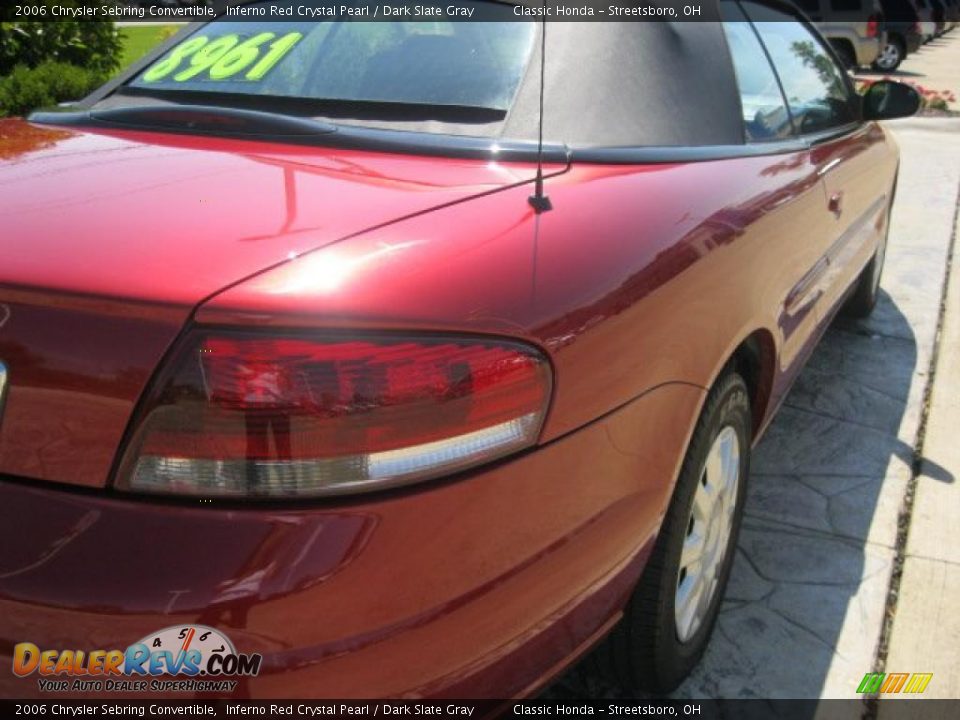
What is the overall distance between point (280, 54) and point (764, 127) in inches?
51.5

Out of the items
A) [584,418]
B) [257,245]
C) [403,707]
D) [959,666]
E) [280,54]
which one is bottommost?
[959,666]

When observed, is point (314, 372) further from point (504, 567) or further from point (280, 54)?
point (280, 54)

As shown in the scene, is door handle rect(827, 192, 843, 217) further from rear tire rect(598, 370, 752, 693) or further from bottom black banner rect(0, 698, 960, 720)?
bottom black banner rect(0, 698, 960, 720)

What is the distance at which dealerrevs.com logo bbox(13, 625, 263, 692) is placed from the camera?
1280 millimetres

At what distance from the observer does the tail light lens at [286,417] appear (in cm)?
132

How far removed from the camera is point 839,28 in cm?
1852

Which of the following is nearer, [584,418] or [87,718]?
[87,718]

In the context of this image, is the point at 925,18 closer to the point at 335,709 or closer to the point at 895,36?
the point at 895,36

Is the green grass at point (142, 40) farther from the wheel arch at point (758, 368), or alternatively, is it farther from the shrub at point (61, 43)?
the wheel arch at point (758, 368)

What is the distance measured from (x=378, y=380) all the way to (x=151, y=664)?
0.47 metres

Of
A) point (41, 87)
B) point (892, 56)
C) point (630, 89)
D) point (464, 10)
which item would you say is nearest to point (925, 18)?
point (892, 56)

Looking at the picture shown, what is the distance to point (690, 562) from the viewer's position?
220 cm

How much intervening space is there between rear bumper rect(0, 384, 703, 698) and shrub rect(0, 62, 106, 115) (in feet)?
19.3

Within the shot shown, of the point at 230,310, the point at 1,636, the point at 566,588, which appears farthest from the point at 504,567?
the point at 1,636
